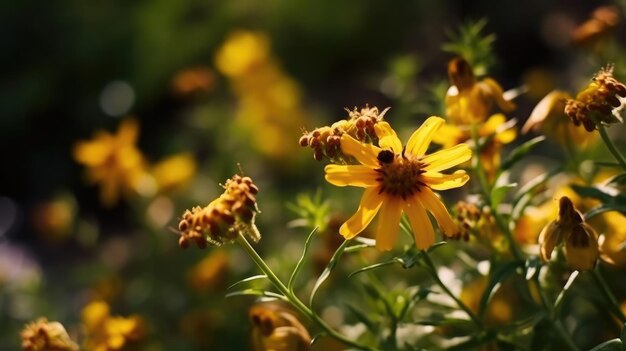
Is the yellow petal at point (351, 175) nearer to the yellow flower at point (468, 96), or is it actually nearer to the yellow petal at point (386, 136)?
the yellow petal at point (386, 136)

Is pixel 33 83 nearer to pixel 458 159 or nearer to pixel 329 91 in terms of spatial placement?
pixel 329 91

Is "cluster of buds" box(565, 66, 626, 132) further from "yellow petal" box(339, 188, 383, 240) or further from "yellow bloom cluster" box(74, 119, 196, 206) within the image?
"yellow bloom cluster" box(74, 119, 196, 206)

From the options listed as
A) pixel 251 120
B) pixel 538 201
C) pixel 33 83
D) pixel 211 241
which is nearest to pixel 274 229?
pixel 251 120

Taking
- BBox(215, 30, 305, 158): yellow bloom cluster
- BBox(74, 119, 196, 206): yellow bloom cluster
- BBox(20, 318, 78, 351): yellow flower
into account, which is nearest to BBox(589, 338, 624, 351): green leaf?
BBox(20, 318, 78, 351): yellow flower

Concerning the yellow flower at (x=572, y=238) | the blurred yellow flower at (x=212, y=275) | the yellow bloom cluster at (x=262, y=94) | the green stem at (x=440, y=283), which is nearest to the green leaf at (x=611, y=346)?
the yellow flower at (x=572, y=238)

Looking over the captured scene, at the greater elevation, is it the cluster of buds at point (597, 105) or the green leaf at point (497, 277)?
the cluster of buds at point (597, 105)

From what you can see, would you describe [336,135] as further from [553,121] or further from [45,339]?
[45,339]

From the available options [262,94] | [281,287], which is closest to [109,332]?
→ [281,287]
